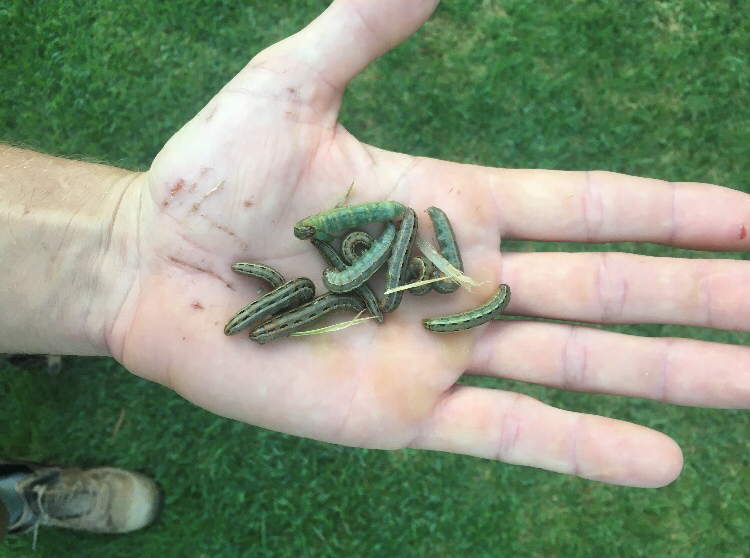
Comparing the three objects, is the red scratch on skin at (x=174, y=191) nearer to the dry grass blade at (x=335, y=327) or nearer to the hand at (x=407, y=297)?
the hand at (x=407, y=297)

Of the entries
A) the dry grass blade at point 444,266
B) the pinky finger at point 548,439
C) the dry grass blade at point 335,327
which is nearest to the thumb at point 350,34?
the dry grass blade at point 444,266

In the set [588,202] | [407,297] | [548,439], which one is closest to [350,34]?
[407,297]

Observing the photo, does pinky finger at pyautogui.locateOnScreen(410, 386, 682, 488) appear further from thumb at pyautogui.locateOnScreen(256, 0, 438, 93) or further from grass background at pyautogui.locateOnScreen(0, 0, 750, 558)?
thumb at pyautogui.locateOnScreen(256, 0, 438, 93)

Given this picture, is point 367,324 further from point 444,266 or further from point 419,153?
point 419,153

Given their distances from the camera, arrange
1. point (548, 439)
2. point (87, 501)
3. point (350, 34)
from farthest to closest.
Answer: point (87, 501)
point (548, 439)
point (350, 34)

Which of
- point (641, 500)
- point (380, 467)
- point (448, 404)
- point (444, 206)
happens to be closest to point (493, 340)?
point (448, 404)

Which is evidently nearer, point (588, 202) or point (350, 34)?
point (350, 34)
